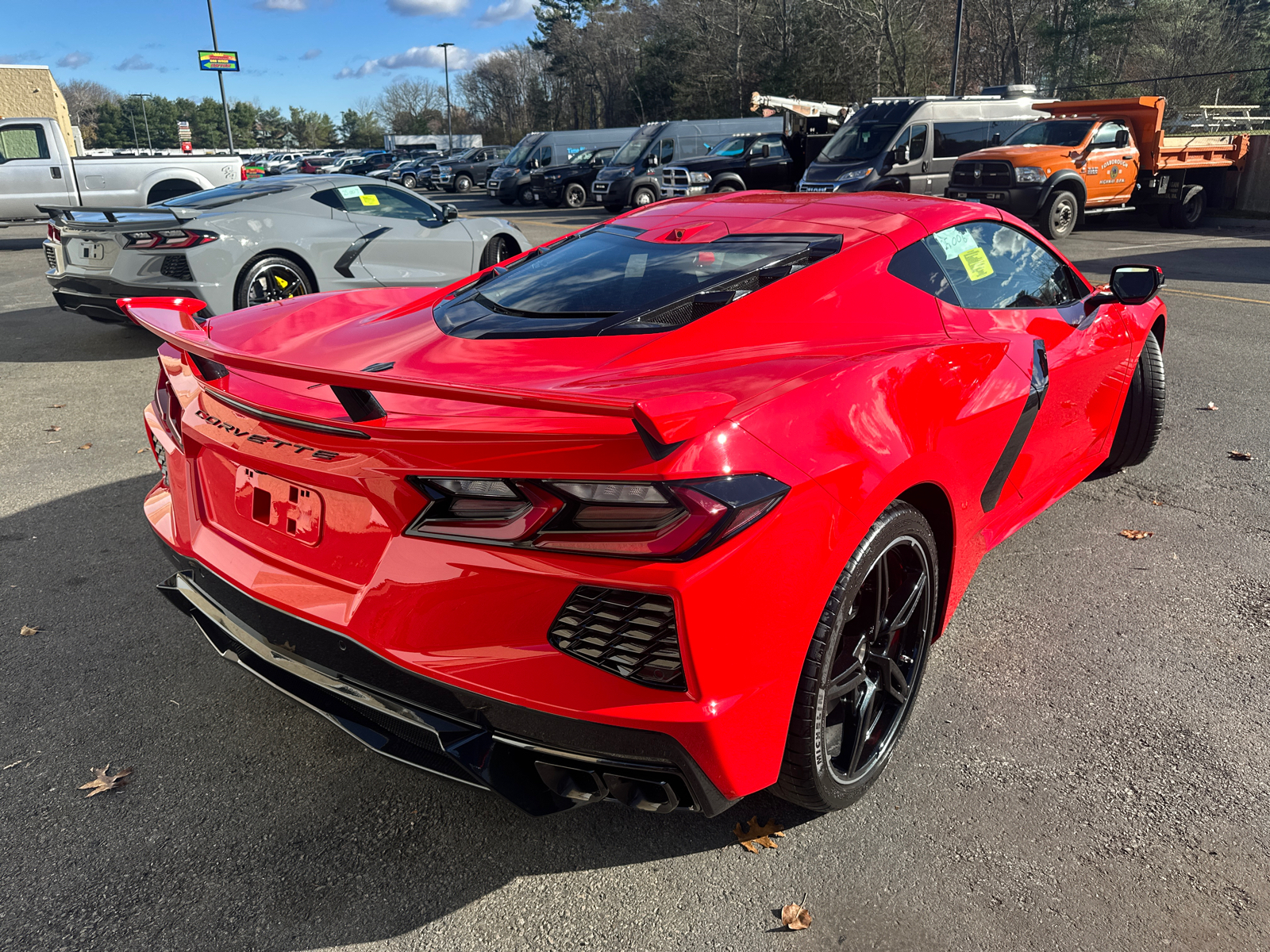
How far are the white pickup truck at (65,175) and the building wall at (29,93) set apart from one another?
1146cm

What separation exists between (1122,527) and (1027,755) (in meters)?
1.96

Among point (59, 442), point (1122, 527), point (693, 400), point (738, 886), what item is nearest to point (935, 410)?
point (693, 400)

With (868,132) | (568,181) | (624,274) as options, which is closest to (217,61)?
(568,181)

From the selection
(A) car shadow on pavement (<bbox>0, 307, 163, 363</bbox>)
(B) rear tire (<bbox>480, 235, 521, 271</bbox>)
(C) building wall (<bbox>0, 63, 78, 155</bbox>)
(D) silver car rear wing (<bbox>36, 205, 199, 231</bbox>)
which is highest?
(C) building wall (<bbox>0, 63, 78, 155</bbox>)

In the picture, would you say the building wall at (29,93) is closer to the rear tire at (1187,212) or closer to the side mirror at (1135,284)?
the rear tire at (1187,212)

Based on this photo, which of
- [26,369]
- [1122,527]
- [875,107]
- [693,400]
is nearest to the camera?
[693,400]

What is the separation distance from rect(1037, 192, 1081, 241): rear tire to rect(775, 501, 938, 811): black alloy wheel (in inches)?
542

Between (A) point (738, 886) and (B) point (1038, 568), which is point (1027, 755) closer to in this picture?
(A) point (738, 886)

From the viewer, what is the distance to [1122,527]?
4.09 m

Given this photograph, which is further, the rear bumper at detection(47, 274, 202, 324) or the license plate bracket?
the rear bumper at detection(47, 274, 202, 324)

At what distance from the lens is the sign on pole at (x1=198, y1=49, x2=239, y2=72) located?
37.7 meters

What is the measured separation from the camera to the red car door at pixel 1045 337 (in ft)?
9.72

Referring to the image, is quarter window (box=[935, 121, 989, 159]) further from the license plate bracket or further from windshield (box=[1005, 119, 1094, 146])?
the license plate bracket

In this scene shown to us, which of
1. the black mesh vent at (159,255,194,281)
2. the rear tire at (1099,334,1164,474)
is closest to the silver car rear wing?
the black mesh vent at (159,255,194,281)
